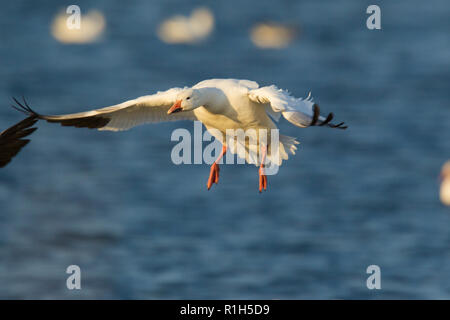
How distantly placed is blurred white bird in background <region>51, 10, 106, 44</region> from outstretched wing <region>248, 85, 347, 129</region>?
86.7ft

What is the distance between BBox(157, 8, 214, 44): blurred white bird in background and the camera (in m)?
36.4

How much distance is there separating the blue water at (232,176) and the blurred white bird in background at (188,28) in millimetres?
517

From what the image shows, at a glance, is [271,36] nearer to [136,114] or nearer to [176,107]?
[136,114]

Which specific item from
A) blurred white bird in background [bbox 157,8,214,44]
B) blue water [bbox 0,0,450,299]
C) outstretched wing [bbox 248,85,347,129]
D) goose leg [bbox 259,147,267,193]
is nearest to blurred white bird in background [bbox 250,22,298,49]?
blue water [bbox 0,0,450,299]

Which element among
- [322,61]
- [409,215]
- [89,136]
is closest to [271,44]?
[322,61]

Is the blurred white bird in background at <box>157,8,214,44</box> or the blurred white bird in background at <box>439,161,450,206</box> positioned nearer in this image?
the blurred white bird in background at <box>439,161,450,206</box>

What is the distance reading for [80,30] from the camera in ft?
119

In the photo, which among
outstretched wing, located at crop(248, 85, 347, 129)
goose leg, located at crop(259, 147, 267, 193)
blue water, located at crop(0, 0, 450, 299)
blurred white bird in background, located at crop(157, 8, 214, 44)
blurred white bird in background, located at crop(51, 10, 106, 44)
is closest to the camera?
outstretched wing, located at crop(248, 85, 347, 129)

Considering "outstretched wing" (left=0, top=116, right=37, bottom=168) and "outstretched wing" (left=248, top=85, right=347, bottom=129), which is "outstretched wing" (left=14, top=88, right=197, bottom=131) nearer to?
"outstretched wing" (left=0, top=116, right=37, bottom=168)

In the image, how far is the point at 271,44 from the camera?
3681cm

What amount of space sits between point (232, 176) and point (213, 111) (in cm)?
1646

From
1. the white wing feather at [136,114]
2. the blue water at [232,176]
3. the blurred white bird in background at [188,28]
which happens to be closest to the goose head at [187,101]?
the white wing feather at [136,114]

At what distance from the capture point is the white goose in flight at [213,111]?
1021 cm

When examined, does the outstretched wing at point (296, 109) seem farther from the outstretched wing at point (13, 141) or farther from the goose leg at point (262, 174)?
the outstretched wing at point (13, 141)
